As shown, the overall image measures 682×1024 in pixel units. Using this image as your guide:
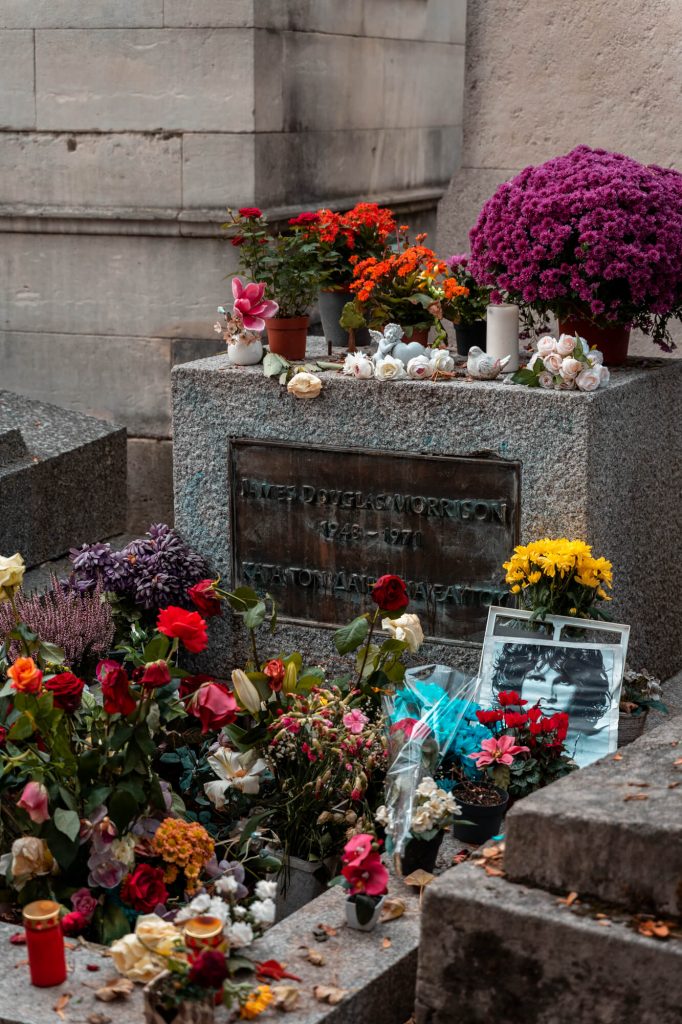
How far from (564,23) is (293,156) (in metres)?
2.08

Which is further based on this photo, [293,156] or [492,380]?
[293,156]

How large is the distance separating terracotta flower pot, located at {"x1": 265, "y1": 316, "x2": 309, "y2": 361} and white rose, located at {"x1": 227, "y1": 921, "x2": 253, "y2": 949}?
298 cm

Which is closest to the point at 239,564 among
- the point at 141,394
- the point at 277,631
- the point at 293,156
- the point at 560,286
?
the point at 277,631

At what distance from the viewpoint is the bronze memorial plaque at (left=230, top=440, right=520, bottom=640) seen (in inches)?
214

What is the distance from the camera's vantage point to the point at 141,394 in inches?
322

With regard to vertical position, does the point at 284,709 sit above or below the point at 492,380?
below

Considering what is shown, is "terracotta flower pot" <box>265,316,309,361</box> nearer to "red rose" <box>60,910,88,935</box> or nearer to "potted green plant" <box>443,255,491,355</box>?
"potted green plant" <box>443,255,491,355</box>

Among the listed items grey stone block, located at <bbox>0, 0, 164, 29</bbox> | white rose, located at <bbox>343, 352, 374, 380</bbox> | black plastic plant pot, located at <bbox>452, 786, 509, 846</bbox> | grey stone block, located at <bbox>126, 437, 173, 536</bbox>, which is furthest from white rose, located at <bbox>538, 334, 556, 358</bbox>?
grey stone block, located at <bbox>0, 0, 164, 29</bbox>

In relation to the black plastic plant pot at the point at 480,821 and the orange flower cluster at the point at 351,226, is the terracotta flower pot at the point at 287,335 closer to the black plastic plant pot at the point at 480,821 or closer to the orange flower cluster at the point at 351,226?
the orange flower cluster at the point at 351,226

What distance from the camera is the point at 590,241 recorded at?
528 cm

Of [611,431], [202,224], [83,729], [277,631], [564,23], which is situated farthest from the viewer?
[564,23]

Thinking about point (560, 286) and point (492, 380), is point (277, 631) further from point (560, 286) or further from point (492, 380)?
point (560, 286)

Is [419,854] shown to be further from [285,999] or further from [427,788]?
[285,999]

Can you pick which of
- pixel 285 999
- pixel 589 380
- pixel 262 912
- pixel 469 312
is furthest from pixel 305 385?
pixel 285 999
